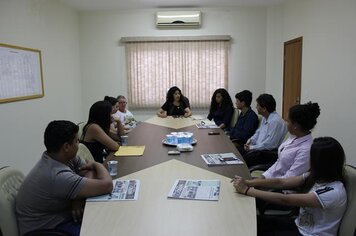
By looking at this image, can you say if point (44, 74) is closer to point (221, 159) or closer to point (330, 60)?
point (221, 159)

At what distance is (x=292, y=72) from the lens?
16.4ft

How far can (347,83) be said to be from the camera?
3.38 meters

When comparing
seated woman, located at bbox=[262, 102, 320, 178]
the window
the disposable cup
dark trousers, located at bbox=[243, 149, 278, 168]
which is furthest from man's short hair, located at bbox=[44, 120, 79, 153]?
the window

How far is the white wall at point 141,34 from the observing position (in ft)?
18.6

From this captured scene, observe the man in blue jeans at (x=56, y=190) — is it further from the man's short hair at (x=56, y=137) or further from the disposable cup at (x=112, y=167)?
the disposable cup at (x=112, y=167)

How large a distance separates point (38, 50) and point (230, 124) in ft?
9.69

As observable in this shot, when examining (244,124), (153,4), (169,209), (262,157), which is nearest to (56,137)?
(169,209)

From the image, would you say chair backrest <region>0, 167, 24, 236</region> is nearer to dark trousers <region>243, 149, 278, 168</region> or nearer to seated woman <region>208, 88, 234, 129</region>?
dark trousers <region>243, 149, 278, 168</region>

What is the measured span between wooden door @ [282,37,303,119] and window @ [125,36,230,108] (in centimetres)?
109

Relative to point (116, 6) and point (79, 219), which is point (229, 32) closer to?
point (116, 6)

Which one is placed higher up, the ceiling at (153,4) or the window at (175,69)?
the ceiling at (153,4)

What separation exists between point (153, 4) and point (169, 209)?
459 cm

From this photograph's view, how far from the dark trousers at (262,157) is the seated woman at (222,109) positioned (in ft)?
5.06

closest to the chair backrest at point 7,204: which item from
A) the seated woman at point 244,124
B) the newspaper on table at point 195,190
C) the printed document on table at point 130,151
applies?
the newspaper on table at point 195,190
